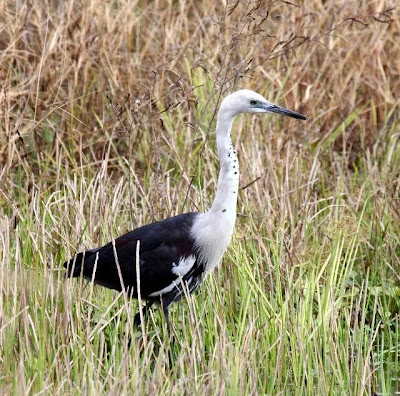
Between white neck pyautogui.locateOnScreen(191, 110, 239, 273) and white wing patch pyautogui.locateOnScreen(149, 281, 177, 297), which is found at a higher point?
white neck pyautogui.locateOnScreen(191, 110, 239, 273)

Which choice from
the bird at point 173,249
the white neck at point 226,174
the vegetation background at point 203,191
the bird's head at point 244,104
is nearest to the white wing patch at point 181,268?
the bird at point 173,249

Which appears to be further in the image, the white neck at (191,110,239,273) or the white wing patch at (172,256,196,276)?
the white wing patch at (172,256,196,276)

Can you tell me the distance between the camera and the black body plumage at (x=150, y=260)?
169 inches

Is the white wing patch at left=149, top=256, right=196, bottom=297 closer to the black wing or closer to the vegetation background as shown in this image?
the black wing

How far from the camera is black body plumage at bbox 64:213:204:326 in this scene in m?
4.30

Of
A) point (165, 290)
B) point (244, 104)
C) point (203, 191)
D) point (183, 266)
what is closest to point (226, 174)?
point (244, 104)

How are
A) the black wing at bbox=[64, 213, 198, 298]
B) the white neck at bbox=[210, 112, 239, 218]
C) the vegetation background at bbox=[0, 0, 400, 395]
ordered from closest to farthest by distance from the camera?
the vegetation background at bbox=[0, 0, 400, 395] < the white neck at bbox=[210, 112, 239, 218] < the black wing at bbox=[64, 213, 198, 298]

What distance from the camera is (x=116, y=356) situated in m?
3.69

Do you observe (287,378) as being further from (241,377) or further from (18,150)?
(18,150)

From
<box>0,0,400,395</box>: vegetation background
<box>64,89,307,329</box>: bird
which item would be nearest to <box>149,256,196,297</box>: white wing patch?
<box>64,89,307,329</box>: bird

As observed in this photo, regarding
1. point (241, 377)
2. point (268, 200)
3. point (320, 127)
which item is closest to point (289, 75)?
point (320, 127)

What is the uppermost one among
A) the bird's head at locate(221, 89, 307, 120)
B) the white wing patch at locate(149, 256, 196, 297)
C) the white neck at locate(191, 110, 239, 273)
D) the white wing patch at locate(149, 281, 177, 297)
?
the bird's head at locate(221, 89, 307, 120)

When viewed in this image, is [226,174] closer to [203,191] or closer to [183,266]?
[183,266]

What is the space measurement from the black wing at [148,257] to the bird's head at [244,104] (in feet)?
1.76
